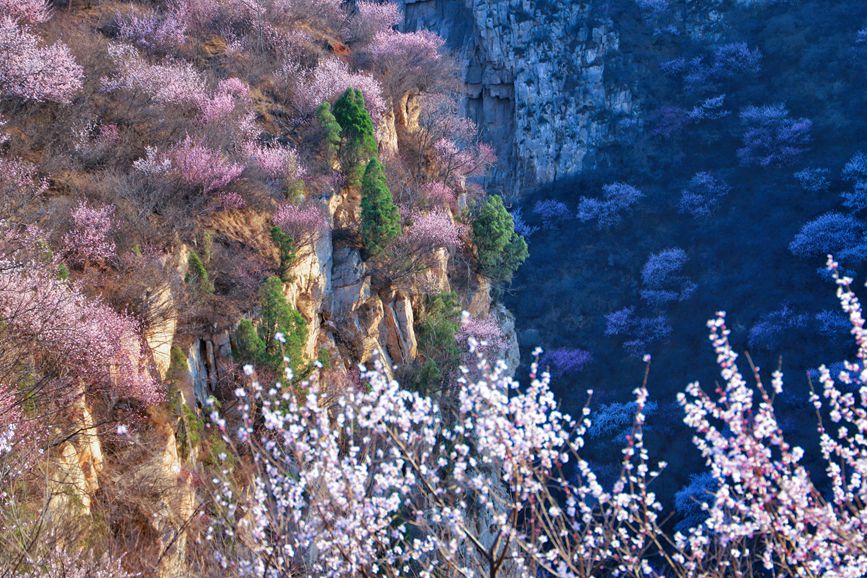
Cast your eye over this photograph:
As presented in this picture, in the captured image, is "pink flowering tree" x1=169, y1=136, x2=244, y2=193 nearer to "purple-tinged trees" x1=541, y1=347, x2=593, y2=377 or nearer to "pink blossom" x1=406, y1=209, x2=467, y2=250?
"pink blossom" x1=406, y1=209, x2=467, y2=250

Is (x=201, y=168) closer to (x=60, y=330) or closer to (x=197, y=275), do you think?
(x=197, y=275)

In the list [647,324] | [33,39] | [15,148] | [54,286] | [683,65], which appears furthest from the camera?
[683,65]

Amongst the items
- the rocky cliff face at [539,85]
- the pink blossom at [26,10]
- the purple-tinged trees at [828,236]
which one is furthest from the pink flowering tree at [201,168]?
the rocky cliff face at [539,85]

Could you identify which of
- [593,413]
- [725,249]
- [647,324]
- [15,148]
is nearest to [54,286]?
[15,148]

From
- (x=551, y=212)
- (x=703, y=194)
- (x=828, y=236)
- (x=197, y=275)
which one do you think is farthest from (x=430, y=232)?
(x=703, y=194)

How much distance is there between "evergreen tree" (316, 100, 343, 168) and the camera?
1583cm

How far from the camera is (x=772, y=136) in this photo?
1163 inches

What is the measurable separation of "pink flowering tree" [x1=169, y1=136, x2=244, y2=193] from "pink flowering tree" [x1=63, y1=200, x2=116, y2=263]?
6.81 feet

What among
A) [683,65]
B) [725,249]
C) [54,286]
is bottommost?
[54,286]

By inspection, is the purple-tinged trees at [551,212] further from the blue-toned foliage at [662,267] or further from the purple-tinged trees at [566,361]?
the purple-tinged trees at [566,361]

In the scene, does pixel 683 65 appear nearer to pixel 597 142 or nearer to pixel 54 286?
pixel 597 142

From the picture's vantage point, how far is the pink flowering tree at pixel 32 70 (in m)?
12.5

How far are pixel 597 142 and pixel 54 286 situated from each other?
89.4 feet

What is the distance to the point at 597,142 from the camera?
107 ft
